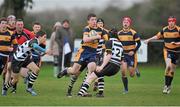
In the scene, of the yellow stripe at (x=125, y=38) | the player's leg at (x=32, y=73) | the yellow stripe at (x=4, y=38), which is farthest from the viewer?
the yellow stripe at (x=125, y=38)

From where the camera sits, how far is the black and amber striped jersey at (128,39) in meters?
22.6

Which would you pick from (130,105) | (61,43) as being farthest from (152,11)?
(130,105)

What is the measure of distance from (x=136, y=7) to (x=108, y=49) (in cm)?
5382

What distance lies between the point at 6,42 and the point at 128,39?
3.87m

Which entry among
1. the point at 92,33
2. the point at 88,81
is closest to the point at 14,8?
the point at 92,33

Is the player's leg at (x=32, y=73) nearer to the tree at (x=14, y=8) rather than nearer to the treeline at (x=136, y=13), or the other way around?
the tree at (x=14, y=8)

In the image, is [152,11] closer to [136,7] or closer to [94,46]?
[136,7]

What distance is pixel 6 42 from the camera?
2161 cm

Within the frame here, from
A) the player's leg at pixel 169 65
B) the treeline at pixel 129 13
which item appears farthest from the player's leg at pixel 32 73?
the treeline at pixel 129 13

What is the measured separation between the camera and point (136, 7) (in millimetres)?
73125

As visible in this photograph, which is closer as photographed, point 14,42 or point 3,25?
point 3,25

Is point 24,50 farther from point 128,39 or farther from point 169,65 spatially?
point 169,65

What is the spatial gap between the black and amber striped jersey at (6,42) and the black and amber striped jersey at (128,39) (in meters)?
3.47

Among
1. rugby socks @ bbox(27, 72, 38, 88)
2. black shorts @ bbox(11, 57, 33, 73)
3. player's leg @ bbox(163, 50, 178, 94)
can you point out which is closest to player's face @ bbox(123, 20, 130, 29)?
player's leg @ bbox(163, 50, 178, 94)
